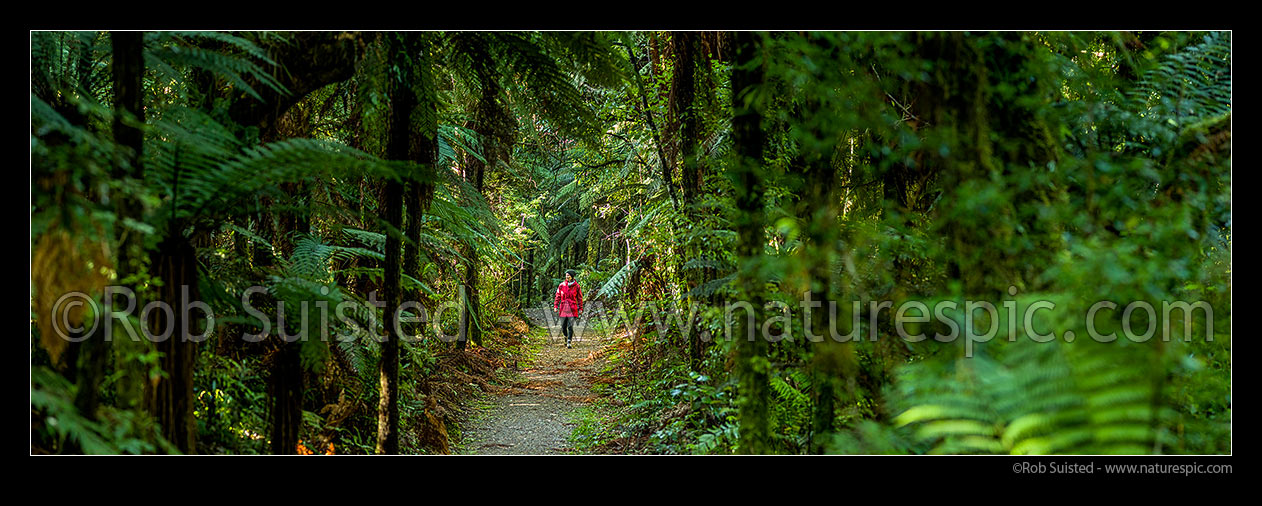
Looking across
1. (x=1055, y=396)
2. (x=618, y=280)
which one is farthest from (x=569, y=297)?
(x=1055, y=396)

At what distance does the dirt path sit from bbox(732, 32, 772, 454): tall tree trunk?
6.25ft

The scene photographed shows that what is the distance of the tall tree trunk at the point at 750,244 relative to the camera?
2.74 m

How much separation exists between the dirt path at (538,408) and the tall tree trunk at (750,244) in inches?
75.0

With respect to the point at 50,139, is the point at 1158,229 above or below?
below

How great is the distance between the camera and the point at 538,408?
8.29 meters

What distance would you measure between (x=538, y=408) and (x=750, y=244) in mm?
6105

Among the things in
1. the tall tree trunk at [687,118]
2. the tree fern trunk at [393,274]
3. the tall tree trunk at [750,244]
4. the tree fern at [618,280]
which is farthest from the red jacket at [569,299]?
the tall tree trunk at [750,244]

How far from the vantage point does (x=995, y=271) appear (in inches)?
90.0

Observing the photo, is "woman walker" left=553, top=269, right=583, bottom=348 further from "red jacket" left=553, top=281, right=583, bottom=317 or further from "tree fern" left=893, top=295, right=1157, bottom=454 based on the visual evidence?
"tree fern" left=893, top=295, right=1157, bottom=454

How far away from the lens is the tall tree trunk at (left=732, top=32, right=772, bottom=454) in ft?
8.98

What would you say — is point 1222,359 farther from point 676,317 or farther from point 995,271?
point 676,317
